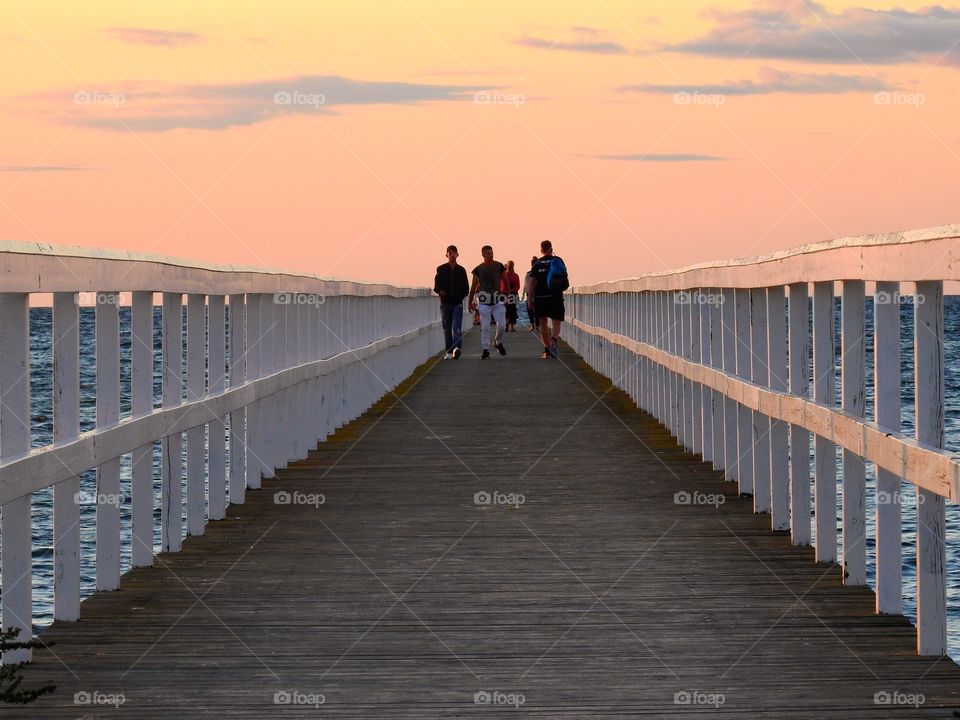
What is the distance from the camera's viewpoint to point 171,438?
8.73 m

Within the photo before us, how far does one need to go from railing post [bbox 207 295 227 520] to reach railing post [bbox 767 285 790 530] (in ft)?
11.1

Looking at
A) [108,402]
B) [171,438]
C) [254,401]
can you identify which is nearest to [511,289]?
[254,401]

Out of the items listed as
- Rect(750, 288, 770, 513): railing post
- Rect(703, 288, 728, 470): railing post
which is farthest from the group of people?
Rect(750, 288, 770, 513): railing post

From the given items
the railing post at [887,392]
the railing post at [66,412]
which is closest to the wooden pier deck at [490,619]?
the railing post at [66,412]

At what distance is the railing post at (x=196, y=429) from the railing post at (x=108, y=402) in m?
1.66

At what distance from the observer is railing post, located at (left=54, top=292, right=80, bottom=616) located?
21.6 ft

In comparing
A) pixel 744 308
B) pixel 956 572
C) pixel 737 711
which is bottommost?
pixel 956 572

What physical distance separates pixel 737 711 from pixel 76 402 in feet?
10.3

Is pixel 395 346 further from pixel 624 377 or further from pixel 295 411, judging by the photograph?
pixel 295 411

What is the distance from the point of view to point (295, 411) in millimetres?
13383

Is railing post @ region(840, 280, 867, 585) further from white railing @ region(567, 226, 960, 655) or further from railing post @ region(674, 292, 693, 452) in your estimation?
Result: railing post @ region(674, 292, 693, 452)

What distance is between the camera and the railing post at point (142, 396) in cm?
777

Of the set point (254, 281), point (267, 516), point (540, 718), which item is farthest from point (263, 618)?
point (254, 281)

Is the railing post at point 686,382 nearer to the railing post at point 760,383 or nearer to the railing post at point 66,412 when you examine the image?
the railing post at point 760,383
